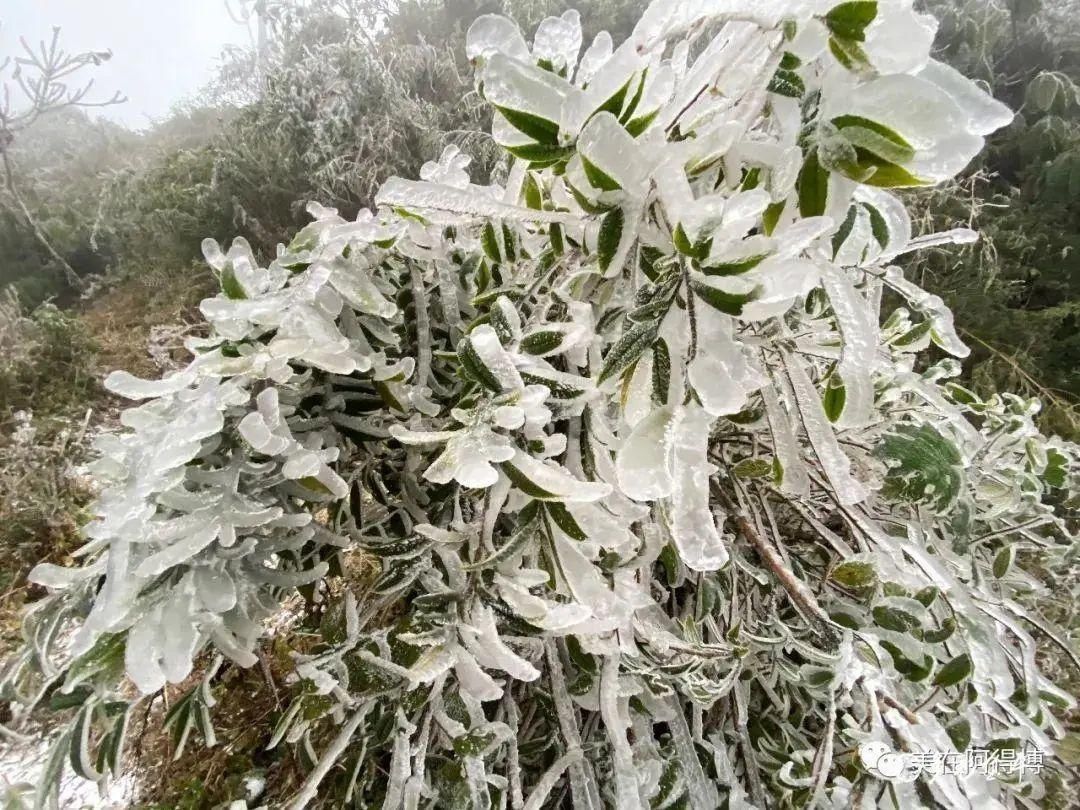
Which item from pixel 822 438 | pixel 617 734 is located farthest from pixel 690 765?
pixel 822 438

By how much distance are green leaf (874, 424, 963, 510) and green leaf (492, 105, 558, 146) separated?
41cm

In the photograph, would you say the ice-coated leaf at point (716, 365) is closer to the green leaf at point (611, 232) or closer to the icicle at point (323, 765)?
the green leaf at point (611, 232)

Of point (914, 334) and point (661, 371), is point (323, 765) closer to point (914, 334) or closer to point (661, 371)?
point (661, 371)

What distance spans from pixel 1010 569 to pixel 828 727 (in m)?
0.33

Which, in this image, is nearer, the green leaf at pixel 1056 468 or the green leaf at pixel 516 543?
the green leaf at pixel 516 543

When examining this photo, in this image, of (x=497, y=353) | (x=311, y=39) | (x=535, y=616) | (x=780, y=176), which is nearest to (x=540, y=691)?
(x=535, y=616)

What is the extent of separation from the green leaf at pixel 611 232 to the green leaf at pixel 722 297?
0.16 feet

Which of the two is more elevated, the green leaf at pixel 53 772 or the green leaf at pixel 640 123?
the green leaf at pixel 640 123

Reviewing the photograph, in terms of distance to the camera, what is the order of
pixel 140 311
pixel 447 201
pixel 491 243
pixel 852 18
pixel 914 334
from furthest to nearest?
pixel 140 311, pixel 914 334, pixel 491 243, pixel 447 201, pixel 852 18

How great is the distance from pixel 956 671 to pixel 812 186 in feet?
1.06

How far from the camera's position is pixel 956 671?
38 cm

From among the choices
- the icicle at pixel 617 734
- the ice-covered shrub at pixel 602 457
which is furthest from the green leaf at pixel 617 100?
the icicle at pixel 617 734

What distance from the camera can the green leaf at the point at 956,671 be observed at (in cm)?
38

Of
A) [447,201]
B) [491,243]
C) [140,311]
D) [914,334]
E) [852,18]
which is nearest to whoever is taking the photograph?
[852,18]
